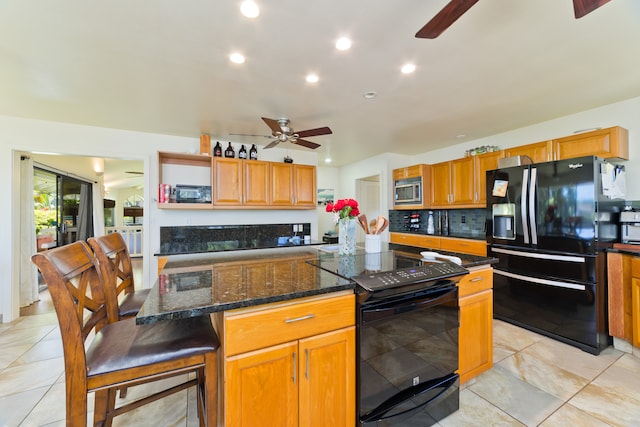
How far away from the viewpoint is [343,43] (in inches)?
71.0

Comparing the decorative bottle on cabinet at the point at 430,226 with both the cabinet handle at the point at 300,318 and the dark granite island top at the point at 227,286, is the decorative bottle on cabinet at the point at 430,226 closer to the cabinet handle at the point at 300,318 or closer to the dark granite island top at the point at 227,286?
the dark granite island top at the point at 227,286

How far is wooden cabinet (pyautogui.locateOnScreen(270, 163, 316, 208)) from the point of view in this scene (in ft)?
13.0

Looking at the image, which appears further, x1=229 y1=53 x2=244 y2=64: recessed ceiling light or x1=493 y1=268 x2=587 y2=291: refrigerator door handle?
x1=493 y1=268 x2=587 y2=291: refrigerator door handle

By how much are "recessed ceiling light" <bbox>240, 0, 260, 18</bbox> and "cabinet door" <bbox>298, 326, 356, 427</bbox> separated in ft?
5.80

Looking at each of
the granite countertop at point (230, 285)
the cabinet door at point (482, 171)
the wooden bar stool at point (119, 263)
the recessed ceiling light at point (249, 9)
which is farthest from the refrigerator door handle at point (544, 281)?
the wooden bar stool at point (119, 263)

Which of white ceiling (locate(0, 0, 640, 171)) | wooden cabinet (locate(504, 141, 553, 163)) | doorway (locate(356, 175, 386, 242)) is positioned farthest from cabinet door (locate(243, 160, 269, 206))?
wooden cabinet (locate(504, 141, 553, 163))

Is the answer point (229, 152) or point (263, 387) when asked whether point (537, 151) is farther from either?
point (229, 152)

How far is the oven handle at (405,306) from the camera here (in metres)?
1.30

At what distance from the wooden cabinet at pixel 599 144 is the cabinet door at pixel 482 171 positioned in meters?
0.72

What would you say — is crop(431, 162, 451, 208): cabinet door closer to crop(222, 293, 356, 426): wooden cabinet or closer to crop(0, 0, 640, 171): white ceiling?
crop(0, 0, 640, 171): white ceiling

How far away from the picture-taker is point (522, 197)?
2770 millimetres

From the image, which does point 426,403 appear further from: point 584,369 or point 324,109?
point 324,109

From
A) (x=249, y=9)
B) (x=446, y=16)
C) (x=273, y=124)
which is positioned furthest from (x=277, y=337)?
(x=273, y=124)

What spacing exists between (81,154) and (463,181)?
5.16m
